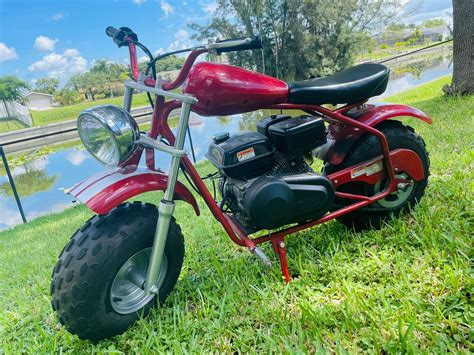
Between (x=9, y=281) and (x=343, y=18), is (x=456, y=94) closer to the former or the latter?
(x=9, y=281)

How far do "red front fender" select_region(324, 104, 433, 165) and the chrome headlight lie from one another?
43.0 inches

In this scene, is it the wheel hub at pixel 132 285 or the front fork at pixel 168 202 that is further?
the wheel hub at pixel 132 285

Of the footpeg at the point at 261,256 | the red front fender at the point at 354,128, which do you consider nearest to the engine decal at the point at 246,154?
the footpeg at the point at 261,256

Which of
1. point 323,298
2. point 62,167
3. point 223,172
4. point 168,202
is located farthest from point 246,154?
point 62,167

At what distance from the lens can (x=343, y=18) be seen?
70.2 ft

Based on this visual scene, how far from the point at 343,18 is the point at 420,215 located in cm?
2244

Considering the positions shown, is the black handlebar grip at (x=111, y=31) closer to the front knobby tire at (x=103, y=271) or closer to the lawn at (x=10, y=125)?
the front knobby tire at (x=103, y=271)

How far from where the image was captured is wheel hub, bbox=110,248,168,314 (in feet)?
5.24

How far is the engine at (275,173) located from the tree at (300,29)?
2007cm

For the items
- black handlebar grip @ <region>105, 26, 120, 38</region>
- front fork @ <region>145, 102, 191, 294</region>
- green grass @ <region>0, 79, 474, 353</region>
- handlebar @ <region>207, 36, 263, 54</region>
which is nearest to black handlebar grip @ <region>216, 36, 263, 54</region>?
handlebar @ <region>207, 36, 263, 54</region>

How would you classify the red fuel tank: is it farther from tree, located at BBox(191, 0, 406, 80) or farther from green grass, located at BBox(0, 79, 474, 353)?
tree, located at BBox(191, 0, 406, 80)

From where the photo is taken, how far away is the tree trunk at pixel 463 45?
16.1ft

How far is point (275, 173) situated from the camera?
1.76 metres

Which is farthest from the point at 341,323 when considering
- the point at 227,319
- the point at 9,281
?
the point at 9,281
